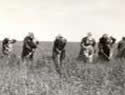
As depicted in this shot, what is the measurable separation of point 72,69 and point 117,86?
1.99m

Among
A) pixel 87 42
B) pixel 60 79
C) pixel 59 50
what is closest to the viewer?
pixel 60 79

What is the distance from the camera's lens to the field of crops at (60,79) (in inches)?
525

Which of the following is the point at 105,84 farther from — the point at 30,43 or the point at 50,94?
the point at 30,43

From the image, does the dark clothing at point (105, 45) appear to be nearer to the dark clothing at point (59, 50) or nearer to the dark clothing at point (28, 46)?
the dark clothing at point (59, 50)

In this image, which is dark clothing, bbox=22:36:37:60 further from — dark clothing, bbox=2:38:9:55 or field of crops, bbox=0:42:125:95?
field of crops, bbox=0:42:125:95

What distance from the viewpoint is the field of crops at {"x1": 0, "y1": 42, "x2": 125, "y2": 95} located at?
13.3 m

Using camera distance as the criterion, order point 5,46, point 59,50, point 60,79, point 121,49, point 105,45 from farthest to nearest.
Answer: point 121,49
point 5,46
point 105,45
point 59,50
point 60,79

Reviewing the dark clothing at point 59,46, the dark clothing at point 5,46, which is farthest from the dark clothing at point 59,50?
the dark clothing at point 5,46

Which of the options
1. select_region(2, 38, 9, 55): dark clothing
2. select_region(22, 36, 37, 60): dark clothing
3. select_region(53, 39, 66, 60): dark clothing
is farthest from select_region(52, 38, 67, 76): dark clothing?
select_region(2, 38, 9, 55): dark clothing

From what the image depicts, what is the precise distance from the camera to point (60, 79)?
14.6 m

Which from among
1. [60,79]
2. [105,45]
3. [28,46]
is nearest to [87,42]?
[105,45]

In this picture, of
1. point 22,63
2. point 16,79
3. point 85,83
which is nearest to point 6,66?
point 22,63

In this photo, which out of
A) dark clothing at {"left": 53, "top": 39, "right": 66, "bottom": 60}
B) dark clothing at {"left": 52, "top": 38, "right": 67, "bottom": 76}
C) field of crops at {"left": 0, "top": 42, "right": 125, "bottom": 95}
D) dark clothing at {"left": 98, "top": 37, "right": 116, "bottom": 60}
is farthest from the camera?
dark clothing at {"left": 98, "top": 37, "right": 116, "bottom": 60}

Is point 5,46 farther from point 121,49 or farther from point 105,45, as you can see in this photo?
point 121,49
